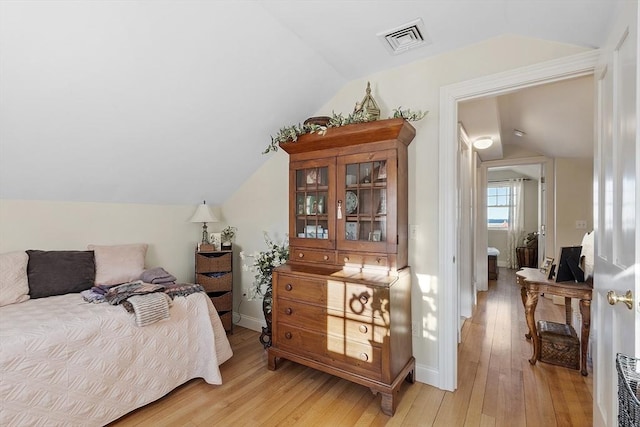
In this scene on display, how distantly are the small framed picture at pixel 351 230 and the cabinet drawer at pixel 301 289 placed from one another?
0.41m

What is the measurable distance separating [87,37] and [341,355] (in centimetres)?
240

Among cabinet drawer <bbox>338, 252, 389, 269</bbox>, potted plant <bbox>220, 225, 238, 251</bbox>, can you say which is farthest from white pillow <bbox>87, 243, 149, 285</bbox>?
cabinet drawer <bbox>338, 252, 389, 269</bbox>

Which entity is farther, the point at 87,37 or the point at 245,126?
the point at 245,126

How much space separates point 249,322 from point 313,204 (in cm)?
171

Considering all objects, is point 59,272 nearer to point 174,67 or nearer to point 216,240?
point 216,240

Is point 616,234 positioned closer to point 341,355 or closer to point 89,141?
point 341,355

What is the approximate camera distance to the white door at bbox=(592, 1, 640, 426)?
40.8 inches

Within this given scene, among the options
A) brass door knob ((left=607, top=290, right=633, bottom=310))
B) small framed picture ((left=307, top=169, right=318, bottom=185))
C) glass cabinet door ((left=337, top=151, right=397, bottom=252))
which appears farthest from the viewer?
small framed picture ((left=307, top=169, right=318, bottom=185))

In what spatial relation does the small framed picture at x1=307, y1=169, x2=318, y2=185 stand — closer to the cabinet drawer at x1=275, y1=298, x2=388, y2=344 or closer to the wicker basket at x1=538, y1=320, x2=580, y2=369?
the cabinet drawer at x1=275, y1=298, x2=388, y2=344

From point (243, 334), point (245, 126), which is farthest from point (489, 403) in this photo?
point (245, 126)

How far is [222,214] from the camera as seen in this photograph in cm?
365

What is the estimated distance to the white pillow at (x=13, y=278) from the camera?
81.6 inches

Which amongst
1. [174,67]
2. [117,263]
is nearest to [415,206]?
[174,67]

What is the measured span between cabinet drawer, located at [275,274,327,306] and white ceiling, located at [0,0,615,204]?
1377mm
